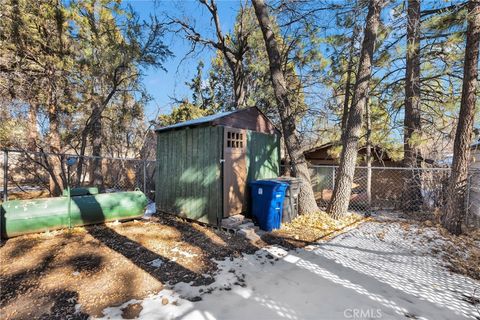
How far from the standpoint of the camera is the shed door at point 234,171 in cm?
514

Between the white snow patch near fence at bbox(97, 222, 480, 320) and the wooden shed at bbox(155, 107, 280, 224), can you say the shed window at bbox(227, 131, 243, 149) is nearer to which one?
the wooden shed at bbox(155, 107, 280, 224)

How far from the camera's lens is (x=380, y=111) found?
8.99m

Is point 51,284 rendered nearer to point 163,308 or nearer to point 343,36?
point 163,308

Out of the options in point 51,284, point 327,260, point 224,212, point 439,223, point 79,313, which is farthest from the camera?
point 439,223

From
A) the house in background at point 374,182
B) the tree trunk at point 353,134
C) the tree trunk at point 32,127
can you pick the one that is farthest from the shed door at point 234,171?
the tree trunk at point 32,127

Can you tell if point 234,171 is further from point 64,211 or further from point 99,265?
point 64,211

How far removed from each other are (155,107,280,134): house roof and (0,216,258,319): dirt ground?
2.32 meters

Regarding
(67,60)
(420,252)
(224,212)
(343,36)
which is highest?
(343,36)

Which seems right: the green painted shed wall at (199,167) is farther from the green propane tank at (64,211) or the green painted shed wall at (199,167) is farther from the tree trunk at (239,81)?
the tree trunk at (239,81)

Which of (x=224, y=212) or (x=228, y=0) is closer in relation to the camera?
(x=224, y=212)

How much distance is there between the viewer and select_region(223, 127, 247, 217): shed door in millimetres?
5135

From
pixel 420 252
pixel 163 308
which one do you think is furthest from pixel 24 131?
pixel 420 252

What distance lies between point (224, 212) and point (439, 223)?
16.4ft

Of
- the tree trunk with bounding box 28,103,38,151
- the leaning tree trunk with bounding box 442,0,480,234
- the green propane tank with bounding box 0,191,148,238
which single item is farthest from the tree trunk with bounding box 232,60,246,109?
the leaning tree trunk with bounding box 442,0,480,234
